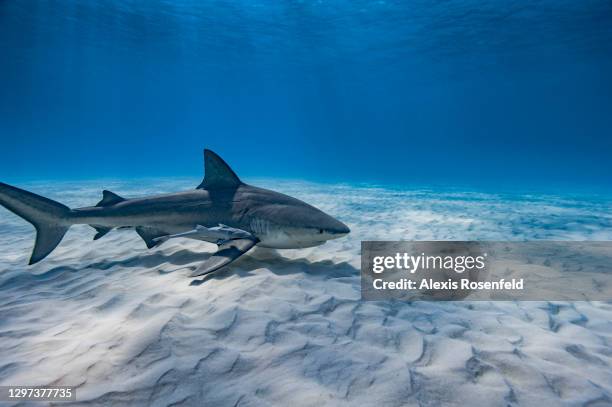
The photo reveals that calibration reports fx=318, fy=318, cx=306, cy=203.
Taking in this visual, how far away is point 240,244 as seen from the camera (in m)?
4.04

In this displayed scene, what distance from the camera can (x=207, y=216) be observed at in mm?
4719

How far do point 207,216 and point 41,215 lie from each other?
6.94 ft

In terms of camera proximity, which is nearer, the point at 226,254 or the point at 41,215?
the point at 226,254

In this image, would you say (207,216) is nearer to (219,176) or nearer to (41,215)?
(219,176)

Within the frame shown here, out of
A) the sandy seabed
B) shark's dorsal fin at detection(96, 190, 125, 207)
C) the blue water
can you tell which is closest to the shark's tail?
the sandy seabed

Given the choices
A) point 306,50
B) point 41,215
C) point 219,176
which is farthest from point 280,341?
point 306,50

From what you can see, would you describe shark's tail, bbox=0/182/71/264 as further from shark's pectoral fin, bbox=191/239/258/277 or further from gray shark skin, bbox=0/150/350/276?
shark's pectoral fin, bbox=191/239/258/277

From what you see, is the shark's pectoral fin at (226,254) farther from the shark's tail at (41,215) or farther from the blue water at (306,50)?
the blue water at (306,50)

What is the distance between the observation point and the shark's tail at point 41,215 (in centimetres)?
405

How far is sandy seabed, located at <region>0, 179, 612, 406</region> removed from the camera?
191 cm

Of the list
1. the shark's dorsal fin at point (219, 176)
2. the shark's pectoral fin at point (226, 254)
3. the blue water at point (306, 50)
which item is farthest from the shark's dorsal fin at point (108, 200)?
the blue water at point (306, 50)

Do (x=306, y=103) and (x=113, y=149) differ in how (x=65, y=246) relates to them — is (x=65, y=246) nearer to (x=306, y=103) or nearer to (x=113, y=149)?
(x=306, y=103)

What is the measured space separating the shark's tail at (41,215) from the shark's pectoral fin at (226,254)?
220cm

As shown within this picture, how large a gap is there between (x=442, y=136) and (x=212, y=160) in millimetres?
201870
